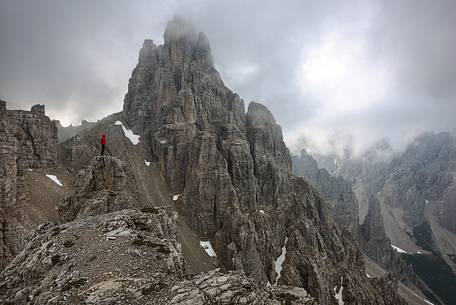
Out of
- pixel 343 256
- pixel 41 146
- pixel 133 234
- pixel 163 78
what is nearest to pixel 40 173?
pixel 41 146

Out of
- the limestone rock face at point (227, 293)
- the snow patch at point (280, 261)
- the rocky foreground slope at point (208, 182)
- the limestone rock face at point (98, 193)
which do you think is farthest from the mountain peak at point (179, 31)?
the limestone rock face at point (227, 293)

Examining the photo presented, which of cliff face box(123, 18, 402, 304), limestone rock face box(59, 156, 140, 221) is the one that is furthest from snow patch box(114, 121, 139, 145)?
limestone rock face box(59, 156, 140, 221)

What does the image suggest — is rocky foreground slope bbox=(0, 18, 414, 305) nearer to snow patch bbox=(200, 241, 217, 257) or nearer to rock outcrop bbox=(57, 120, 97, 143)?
snow patch bbox=(200, 241, 217, 257)

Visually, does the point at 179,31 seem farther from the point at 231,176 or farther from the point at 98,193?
the point at 98,193

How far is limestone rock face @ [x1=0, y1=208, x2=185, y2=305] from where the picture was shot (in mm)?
15906

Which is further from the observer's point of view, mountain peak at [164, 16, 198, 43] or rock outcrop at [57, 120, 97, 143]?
rock outcrop at [57, 120, 97, 143]

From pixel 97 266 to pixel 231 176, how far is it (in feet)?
319

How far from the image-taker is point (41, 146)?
88188mm

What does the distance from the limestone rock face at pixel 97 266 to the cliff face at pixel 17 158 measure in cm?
2622

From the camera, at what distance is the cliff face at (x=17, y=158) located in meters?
56.7

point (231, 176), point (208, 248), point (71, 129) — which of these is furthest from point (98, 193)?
point (71, 129)

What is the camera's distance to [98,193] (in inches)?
1636

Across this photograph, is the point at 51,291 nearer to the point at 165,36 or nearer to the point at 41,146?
the point at 41,146

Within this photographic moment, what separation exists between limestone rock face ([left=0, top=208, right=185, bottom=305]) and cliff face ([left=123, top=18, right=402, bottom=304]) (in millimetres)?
73836
